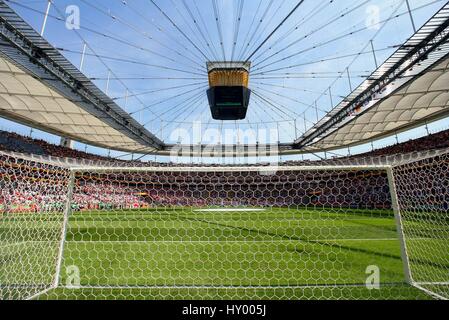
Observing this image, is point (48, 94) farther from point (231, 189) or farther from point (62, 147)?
point (231, 189)

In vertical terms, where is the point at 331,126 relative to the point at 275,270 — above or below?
above

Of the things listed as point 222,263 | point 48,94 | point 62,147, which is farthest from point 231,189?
point 62,147

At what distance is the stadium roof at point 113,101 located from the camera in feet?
36.0

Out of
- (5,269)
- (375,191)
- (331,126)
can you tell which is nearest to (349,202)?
(375,191)

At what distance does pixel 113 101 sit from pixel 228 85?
829 centimetres

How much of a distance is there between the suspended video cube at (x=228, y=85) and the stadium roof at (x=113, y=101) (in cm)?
708

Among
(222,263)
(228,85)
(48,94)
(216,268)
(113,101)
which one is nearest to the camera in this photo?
(216,268)

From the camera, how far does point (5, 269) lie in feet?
13.4

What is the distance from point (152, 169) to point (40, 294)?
2.02 meters

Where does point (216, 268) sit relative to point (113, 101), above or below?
below

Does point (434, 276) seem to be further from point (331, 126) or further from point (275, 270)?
point (331, 126)

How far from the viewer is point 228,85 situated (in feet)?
52.8

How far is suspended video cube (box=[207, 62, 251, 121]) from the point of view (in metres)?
15.8

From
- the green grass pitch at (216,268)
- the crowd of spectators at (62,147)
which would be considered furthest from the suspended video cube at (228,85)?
the crowd of spectators at (62,147)
